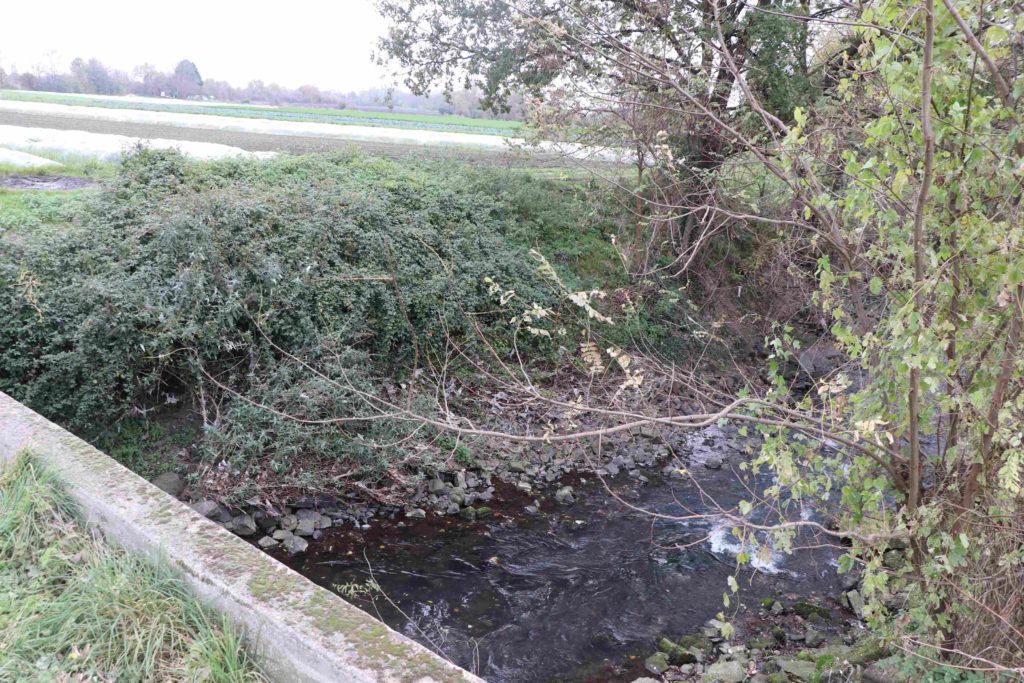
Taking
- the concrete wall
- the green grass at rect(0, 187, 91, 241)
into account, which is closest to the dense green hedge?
the green grass at rect(0, 187, 91, 241)

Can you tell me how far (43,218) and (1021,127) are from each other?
31.5 feet

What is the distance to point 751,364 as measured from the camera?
41.0 feet

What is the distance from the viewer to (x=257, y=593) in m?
3.04

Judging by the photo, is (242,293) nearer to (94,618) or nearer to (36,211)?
(36,211)

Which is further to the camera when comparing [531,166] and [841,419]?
[531,166]

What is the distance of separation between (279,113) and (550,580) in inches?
1075

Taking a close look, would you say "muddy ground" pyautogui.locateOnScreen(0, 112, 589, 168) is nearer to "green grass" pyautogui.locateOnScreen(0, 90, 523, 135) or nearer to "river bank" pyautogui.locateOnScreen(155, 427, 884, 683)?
"green grass" pyautogui.locateOnScreen(0, 90, 523, 135)

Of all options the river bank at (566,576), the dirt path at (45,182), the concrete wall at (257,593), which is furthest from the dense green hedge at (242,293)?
the concrete wall at (257,593)

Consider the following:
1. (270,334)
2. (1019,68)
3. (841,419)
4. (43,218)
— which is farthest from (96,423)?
(1019,68)

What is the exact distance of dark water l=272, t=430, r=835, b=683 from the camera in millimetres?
Result: 5641

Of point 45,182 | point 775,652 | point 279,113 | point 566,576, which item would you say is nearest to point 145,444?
point 566,576

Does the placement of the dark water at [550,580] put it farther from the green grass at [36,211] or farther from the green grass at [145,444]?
the green grass at [36,211]

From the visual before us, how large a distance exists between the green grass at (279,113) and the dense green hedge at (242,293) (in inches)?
615

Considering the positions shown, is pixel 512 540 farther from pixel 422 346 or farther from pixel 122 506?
pixel 122 506
